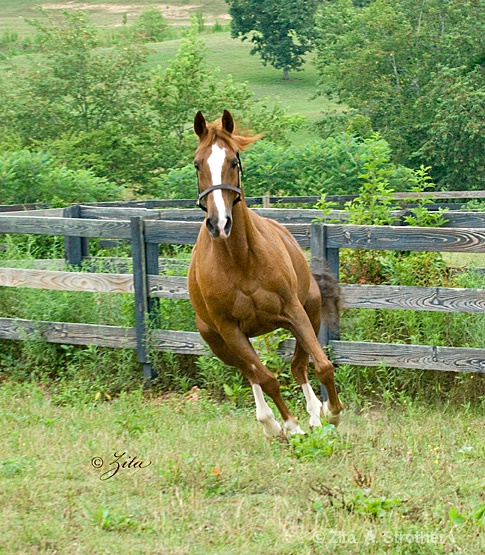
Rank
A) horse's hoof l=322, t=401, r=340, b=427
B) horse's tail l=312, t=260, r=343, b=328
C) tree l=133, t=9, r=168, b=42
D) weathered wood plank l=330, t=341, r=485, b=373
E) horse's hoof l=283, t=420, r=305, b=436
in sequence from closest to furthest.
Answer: horse's hoof l=283, t=420, r=305, b=436
horse's hoof l=322, t=401, r=340, b=427
weathered wood plank l=330, t=341, r=485, b=373
horse's tail l=312, t=260, r=343, b=328
tree l=133, t=9, r=168, b=42

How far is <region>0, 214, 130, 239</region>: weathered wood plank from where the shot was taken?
8.76 meters

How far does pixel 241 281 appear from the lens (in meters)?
6.08

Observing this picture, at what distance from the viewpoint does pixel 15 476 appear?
18.1 feet

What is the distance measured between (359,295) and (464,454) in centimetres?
204

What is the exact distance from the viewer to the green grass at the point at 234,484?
4.35m

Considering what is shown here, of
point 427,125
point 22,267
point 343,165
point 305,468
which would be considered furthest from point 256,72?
point 305,468

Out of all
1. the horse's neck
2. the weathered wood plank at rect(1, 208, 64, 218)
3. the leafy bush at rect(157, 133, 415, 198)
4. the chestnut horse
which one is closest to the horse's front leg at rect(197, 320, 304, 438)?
the chestnut horse

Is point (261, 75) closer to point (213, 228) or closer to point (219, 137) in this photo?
point (219, 137)

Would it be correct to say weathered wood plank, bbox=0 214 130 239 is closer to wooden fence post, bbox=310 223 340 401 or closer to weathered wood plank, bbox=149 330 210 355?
weathered wood plank, bbox=149 330 210 355

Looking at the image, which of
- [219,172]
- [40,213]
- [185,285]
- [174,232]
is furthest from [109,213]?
[219,172]

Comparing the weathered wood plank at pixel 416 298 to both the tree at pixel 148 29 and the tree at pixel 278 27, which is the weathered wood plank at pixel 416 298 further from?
the tree at pixel 278 27

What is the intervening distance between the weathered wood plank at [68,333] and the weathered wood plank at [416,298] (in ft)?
7.76

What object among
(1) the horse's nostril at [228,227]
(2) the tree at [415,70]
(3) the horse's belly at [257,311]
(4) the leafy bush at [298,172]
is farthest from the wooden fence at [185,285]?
(2) the tree at [415,70]

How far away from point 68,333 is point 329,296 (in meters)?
2.91
